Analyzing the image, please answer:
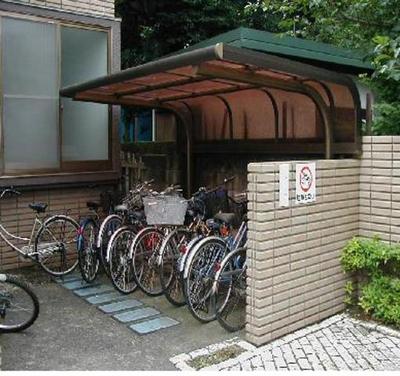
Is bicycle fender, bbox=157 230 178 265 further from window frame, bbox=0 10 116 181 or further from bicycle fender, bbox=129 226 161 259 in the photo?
window frame, bbox=0 10 116 181

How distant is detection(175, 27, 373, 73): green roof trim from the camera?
644 centimetres

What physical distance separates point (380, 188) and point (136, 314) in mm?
3027

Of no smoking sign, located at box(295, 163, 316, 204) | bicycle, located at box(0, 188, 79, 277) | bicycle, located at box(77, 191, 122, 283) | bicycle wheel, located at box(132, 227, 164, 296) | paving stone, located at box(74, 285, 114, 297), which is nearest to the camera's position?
no smoking sign, located at box(295, 163, 316, 204)

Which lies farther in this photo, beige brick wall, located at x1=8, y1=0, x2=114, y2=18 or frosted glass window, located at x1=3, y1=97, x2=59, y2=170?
beige brick wall, located at x1=8, y1=0, x2=114, y2=18

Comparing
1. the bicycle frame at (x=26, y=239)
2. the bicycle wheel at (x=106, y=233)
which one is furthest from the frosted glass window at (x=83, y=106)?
the bicycle wheel at (x=106, y=233)

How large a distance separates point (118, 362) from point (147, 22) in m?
10.2

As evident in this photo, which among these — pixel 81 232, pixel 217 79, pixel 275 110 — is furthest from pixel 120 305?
pixel 275 110

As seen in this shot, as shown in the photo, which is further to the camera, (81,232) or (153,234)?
(81,232)

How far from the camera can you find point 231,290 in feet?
17.1

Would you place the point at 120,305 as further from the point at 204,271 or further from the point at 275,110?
the point at 275,110

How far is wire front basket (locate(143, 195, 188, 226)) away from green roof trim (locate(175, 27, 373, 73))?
2.16 metres

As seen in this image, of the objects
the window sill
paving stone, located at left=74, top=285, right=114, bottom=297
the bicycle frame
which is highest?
the window sill

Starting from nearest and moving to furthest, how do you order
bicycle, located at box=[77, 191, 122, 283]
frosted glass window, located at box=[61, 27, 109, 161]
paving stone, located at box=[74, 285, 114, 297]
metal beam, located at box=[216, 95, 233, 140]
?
1. paving stone, located at box=[74, 285, 114, 297]
2. bicycle, located at box=[77, 191, 122, 283]
3. frosted glass window, located at box=[61, 27, 109, 161]
4. metal beam, located at box=[216, 95, 233, 140]

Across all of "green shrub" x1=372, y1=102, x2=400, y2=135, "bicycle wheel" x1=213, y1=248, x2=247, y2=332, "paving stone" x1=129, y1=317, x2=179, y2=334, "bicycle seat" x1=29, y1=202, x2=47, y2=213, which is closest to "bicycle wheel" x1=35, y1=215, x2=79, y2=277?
"bicycle seat" x1=29, y1=202, x2=47, y2=213
